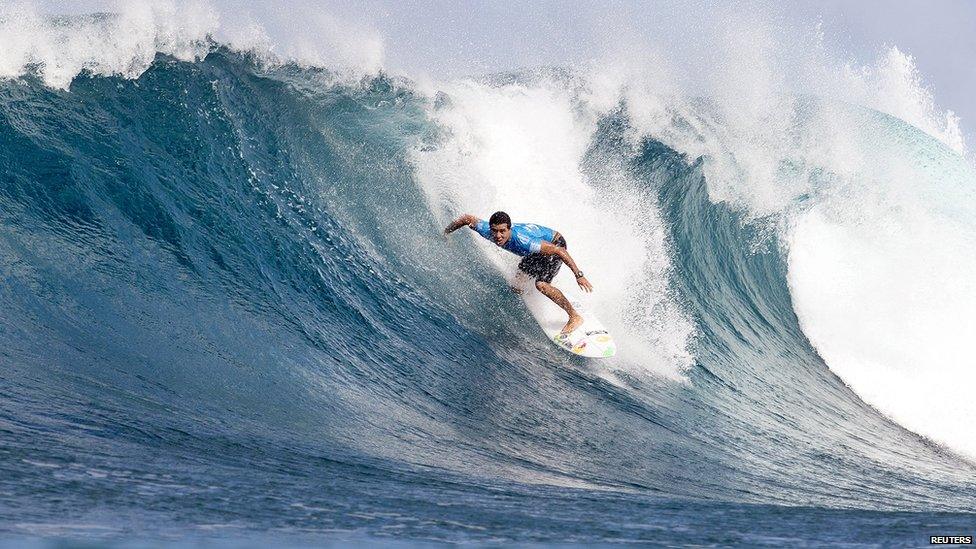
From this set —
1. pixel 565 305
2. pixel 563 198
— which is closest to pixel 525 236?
pixel 565 305

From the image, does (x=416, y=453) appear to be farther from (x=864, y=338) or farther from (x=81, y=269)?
(x=864, y=338)

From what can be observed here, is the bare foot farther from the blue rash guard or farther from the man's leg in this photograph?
the blue rash guard

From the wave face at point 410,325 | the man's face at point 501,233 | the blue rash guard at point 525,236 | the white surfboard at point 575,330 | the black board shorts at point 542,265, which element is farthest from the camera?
the black board shorts at point 542,265

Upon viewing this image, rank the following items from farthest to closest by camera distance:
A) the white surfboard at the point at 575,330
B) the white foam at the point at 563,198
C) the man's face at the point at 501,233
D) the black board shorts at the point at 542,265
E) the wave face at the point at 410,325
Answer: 1. the white foam at the point at 563,198
2. the black board shorts at the point at 542,265
3. the white surfboard at the point at 575,330
4. the man's face at the point at 501,233
5. the wave face at the point at 410,325

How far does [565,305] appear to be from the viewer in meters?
7.91

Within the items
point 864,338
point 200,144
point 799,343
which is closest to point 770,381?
point 799,343

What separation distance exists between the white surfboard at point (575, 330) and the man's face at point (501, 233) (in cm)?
83

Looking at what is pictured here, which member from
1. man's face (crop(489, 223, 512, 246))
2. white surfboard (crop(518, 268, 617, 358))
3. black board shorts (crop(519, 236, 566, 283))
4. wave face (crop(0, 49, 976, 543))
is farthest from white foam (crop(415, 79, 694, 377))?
man's face (crop(489, 223, 512, 246))

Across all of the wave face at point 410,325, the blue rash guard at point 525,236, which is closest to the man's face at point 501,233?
the blue rash guard at point 525,236

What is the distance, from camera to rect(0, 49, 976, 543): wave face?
155 inches

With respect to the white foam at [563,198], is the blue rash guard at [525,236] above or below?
below

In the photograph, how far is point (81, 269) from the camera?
255 inches

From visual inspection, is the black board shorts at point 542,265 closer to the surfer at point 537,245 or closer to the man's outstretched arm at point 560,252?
the surfer at point 537,245

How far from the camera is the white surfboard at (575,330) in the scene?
7848 mm
